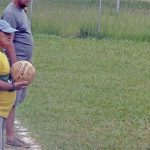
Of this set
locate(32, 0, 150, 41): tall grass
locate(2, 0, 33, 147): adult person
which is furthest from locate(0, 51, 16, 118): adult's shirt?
locate(32, 0, 150, 41): tall grass

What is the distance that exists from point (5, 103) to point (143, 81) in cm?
726

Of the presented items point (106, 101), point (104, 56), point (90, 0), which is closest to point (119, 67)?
point (104, 56)

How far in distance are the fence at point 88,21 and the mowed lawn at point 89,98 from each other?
2237 mm

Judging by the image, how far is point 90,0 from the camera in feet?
93.5

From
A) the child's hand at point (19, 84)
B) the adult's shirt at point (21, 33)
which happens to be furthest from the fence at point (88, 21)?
the child's hand at point (19, 84)

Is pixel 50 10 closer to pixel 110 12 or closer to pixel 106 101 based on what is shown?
pixel 110 12

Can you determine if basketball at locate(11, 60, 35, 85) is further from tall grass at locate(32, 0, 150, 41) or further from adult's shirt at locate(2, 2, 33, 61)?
tall grass at locate(32, 0, 150, 41)

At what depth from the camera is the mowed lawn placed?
909cm

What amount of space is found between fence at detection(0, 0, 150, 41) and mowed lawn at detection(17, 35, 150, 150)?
2237 millimetres

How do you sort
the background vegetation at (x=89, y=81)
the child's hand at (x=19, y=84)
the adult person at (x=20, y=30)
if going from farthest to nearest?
the background vegetation at (x=89, y=81), the adult person at (x=20, y=30), the child's hand at (x=19, y=84)

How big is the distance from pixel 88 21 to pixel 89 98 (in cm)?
1012

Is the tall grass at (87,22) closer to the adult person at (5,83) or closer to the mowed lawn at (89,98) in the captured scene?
the mowed lawn at (89,98)

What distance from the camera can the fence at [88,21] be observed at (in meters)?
20.7

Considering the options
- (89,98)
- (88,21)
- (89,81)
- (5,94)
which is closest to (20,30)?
(5,94)
